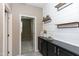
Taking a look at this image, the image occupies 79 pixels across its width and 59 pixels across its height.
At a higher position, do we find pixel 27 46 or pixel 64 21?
pixel 64 21

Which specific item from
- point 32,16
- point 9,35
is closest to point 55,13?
point 32,16

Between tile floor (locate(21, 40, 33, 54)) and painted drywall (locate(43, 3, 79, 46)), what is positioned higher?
painted drywall (locate(43, 3, 79, 46))

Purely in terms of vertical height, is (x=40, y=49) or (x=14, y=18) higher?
(x=14, y=18)

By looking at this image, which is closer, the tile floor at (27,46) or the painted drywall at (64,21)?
the painted drywall at (64,21)

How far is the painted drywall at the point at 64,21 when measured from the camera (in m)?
2.51

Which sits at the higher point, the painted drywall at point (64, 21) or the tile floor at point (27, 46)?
the painted drywall at point (64, 21)

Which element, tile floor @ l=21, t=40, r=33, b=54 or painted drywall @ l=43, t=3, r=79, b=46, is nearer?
painted drywall @ l=43, t=3, r=79, b=46

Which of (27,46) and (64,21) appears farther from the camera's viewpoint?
(27,46)

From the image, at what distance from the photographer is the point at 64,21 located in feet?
9.84

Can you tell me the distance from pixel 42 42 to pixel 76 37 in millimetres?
1678

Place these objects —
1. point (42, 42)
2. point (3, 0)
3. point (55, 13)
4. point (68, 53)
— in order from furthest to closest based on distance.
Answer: point (42, 42) < point (55, 13) < point (68, 53) < point (3, 0)

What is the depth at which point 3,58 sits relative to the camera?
1369 millimetres

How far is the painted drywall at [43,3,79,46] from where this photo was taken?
2.51 m

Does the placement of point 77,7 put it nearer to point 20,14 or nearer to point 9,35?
point 20,14
